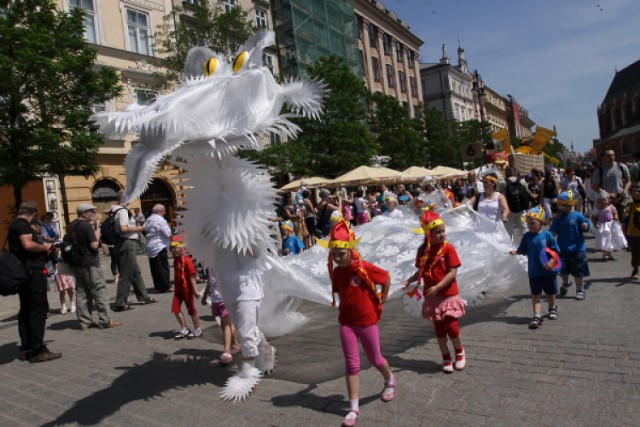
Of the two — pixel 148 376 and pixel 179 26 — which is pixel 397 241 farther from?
pixel 179 26

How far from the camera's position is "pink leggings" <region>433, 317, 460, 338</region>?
4191 millimetres

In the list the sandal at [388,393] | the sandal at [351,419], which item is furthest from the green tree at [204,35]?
A: the sandal at [351,419]

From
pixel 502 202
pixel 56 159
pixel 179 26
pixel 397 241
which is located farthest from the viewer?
pixel 179 26

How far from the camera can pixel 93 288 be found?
6938 mm

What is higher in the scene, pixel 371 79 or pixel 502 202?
pixel 371 79

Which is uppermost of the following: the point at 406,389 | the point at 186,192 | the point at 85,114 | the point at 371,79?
the point at 371,79

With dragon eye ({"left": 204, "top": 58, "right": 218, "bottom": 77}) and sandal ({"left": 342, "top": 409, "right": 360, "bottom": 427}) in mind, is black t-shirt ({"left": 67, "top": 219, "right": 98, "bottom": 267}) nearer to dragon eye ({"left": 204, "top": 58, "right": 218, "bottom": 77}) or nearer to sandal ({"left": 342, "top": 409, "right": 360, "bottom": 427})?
dragon eye ({"left": 204, "top": 58, "right": 218, "bottom": 77})

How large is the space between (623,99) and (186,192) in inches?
3873

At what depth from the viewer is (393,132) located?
33656mm

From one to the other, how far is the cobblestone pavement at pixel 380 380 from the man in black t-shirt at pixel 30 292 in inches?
9.7

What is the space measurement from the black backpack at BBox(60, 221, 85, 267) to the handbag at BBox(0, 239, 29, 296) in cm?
130

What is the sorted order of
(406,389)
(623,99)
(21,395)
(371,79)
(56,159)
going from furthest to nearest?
(623,99) → (371,79) → (56,159) → (21,395) → (406,389)

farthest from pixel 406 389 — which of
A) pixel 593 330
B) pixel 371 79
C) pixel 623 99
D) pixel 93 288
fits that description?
pixel 623 99

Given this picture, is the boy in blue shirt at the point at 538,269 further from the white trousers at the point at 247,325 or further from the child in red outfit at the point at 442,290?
the white trousers at the point at 247,325
